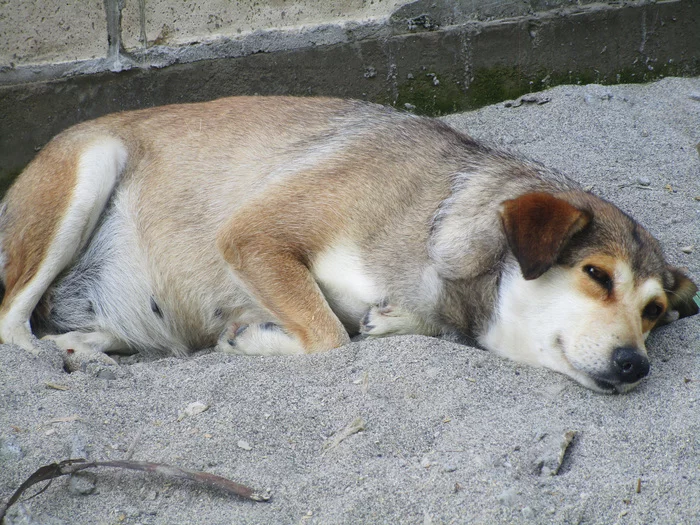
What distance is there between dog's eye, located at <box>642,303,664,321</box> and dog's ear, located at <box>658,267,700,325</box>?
7.2 inches

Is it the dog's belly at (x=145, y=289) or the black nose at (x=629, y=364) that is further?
the dog's belly at (x=145, y=289)

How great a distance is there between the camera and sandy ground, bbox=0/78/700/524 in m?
2.28

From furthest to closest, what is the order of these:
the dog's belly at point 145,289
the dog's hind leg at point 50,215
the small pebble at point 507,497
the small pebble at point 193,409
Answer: the dog's belly at point 145,289, the dog's hind leg at point 50,215, the small pebble at point 193,409, the small pebble at point 507,497

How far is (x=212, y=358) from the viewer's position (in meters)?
3.39

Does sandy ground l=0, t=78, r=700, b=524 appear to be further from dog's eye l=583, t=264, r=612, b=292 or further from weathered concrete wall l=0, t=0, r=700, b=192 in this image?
weathered concrete wall l=0, t=0, r=700, b=192

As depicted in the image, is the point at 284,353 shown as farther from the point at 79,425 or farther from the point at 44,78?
the point at 44,78

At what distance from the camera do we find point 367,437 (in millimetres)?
2611

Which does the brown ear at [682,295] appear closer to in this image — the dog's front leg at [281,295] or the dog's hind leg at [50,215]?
the dog's front leg at [281,295]

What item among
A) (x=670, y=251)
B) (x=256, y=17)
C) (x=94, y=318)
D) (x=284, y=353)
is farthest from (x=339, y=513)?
(x=256, y=17)

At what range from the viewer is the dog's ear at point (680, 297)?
341cm

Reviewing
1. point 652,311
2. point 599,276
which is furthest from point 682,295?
point 599,276

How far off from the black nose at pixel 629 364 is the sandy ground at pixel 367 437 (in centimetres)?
12

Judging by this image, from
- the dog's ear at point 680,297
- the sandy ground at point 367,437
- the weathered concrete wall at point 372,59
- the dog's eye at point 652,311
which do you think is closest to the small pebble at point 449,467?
the sandy ground at point 367,437

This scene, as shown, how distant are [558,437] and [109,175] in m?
2.68
